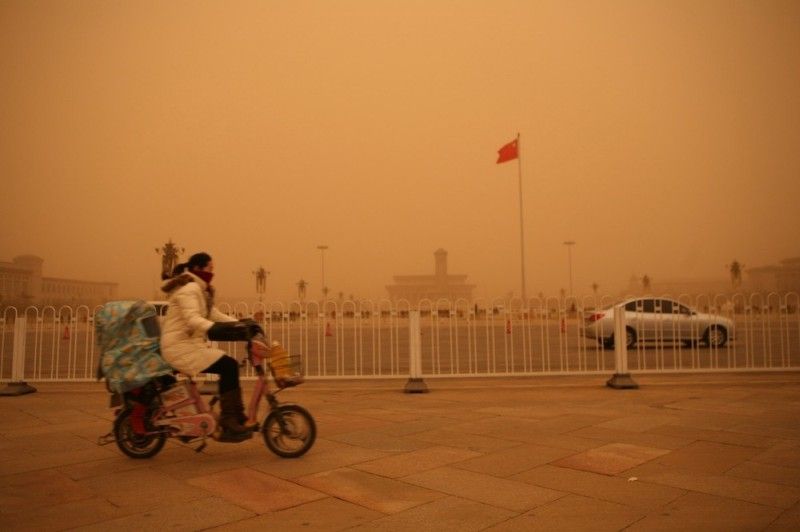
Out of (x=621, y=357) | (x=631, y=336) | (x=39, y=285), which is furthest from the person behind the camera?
(x=39, y=285)

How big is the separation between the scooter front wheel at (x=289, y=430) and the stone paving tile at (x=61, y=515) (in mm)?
1465

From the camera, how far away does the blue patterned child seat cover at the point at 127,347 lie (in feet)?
17.9

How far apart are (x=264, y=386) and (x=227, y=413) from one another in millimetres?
382

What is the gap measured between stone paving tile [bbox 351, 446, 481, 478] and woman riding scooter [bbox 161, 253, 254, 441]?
3.76 feet

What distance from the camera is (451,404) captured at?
858 centimetres

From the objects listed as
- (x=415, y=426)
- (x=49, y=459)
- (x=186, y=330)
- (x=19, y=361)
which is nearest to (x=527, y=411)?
(x=415, y=426)

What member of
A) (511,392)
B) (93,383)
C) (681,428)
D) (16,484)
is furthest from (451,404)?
(93,383)

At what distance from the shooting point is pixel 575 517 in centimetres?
399

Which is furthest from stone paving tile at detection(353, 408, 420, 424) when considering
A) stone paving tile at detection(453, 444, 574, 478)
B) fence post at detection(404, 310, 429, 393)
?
stone paving tile at detection(453, 444, 574, 478)

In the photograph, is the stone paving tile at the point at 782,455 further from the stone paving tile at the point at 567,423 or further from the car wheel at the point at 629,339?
the car wheel at the point at 629,339

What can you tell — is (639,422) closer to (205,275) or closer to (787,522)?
(787,522)

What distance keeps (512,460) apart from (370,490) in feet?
4.67

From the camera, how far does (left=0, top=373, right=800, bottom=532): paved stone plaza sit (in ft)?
13.2

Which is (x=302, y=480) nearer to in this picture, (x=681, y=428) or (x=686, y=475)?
(x=686, y=475)
